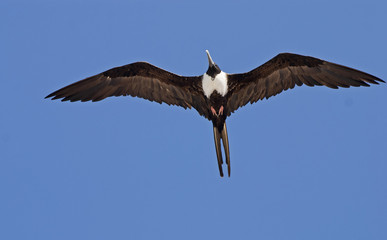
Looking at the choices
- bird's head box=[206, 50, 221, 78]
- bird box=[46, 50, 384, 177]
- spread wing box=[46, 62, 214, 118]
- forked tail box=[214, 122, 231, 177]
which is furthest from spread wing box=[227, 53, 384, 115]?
spread wing box=[46, 62, 214, 118]

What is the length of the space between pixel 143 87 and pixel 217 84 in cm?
115

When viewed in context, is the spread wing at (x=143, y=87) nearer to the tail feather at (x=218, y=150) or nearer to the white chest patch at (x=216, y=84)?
the white chest patch at (x=216, y=84)

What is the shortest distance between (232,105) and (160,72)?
119cm

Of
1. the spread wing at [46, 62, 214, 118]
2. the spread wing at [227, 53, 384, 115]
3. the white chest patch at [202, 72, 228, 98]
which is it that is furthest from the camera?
the spread wing at [46, 62, 214, 118]

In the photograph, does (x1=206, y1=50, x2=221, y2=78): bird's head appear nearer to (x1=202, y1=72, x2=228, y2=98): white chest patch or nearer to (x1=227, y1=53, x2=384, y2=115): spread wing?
(x1=202, y1=72, x2=228, y2=98): white chest patch

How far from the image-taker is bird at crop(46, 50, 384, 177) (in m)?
8.38

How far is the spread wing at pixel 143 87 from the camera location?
28.5ft

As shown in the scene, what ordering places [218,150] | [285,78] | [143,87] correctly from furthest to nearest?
[143,87] < [285,78] < [218,150]

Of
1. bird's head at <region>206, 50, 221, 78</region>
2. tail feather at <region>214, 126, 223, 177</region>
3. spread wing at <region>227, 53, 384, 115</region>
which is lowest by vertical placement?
tail feather at <region>214, 126, 223, 177</region>

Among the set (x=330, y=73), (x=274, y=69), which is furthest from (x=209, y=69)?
(x=330, y=73)

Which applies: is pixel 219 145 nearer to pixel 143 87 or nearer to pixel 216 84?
pixel 216 84

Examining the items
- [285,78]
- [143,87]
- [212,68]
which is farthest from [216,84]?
[143,87]

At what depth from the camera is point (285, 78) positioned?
8.49 m

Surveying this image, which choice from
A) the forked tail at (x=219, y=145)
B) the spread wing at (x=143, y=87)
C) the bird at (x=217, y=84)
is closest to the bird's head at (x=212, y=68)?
the bird at (x=217, y=84)
